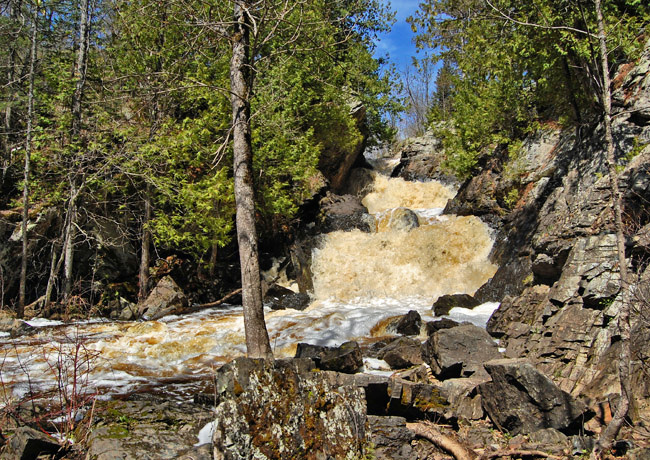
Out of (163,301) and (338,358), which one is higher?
(163,301)

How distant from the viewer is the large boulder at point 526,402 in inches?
187

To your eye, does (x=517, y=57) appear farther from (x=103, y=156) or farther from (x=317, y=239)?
(x=103, y=156)

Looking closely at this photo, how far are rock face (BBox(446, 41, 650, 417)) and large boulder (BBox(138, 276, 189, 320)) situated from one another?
32.0 ft

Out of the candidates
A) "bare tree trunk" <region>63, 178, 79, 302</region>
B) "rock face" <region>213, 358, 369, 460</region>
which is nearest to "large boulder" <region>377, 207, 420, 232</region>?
"bare tree trunk" <region>63, 178, 79, 302</region>

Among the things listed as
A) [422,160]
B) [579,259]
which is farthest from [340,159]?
[579,259]

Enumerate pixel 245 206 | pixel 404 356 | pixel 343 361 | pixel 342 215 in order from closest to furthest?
pixel 245 206
pixel 343 361
pixel 404 356
pixel 342 215

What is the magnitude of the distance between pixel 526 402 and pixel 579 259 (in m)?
3.87

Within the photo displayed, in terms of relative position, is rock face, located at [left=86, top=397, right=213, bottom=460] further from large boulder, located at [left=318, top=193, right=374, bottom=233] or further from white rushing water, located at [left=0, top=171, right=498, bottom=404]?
large boulder, located at [left=318, top=193, right=374, bottom=233]

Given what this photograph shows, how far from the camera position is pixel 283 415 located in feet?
11.6

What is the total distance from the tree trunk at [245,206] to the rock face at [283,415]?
1.94 m

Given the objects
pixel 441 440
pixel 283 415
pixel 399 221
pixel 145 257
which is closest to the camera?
pixel 283 415

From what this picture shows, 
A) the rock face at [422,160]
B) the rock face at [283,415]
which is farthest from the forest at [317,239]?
the rock face at [422,160]

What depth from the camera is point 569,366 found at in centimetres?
636

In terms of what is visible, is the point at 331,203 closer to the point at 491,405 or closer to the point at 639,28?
the point at 639,28
